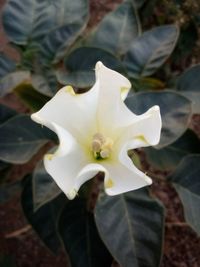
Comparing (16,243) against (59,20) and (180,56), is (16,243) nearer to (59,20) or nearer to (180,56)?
(59,20)

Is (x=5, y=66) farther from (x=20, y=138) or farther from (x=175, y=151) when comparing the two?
(x=175, y=151)

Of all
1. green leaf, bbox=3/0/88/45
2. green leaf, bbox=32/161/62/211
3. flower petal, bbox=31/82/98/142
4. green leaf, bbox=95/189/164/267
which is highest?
flower petal, bbox=31/82/98/142

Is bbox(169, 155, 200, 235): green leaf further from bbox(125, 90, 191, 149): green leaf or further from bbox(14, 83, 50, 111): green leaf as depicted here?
bbox(14, 83, 50, 111): green leaf

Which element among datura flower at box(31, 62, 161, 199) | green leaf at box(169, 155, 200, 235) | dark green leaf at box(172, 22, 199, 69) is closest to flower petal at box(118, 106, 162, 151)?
datura flower at box(31, 62, 161, 199)

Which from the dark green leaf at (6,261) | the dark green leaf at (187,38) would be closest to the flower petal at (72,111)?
the dark green leaf at (6,261)

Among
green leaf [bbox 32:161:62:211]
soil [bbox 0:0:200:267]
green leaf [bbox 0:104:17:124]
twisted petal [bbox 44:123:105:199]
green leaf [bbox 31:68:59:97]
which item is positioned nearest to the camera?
twisted petal [bbox 44:123:105:199]

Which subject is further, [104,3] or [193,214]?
[104,3]

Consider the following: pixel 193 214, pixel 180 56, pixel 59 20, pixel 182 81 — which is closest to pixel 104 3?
pixel 180 56

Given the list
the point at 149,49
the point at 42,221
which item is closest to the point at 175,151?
the point at 149,49
